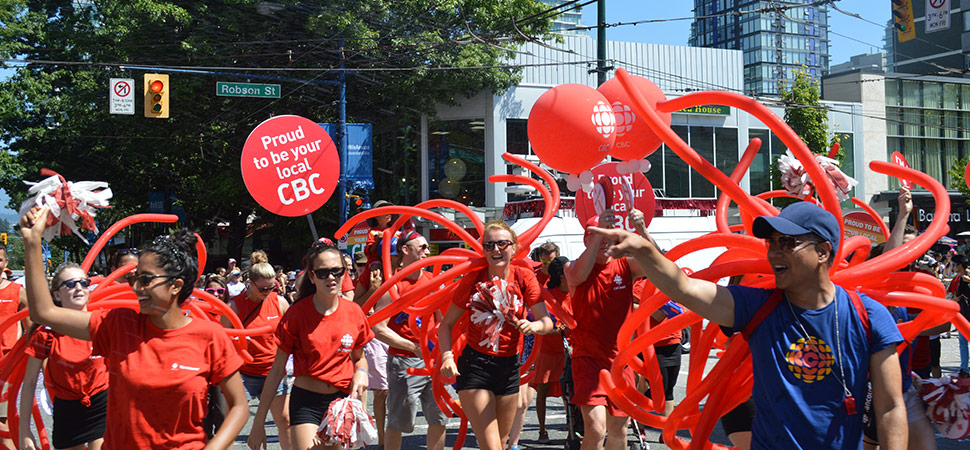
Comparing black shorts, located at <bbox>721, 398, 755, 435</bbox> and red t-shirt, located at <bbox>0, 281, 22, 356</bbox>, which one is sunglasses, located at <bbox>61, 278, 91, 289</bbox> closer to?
Result: red t-shirt, located at <bbox>0, 281, 22, 356</bbox>

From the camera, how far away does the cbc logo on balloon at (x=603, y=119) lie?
5.73m

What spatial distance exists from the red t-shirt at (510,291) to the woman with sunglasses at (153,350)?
89.2 inches

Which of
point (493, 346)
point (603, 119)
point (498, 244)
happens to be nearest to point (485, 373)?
point (493, 346)

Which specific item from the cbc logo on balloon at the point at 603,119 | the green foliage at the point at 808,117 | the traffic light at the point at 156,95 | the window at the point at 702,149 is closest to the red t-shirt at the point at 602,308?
the cbc logo on balloon at the point at 603,119

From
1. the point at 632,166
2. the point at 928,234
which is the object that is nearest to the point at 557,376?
the point at 632,166

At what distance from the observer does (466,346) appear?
19.0 ft

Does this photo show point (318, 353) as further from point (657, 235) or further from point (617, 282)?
point (657, 235)

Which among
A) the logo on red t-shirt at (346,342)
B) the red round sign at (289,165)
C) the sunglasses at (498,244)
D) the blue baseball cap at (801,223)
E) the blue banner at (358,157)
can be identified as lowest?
the logo on red t-shirt at (346,342)

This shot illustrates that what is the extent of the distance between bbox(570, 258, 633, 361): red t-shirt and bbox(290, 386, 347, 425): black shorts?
5.60 feet

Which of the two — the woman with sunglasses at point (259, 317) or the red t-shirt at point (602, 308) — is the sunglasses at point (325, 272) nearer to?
the red t-shirt at point (602, 308)

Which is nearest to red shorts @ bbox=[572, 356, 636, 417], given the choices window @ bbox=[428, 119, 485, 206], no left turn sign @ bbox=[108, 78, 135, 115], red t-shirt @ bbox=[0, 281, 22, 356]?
red t-shirt @ bbox=[0, 281, 22, 356]

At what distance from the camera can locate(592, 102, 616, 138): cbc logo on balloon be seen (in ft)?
18.8

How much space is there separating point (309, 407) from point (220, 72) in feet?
64.5

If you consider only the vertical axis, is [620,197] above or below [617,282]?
above
